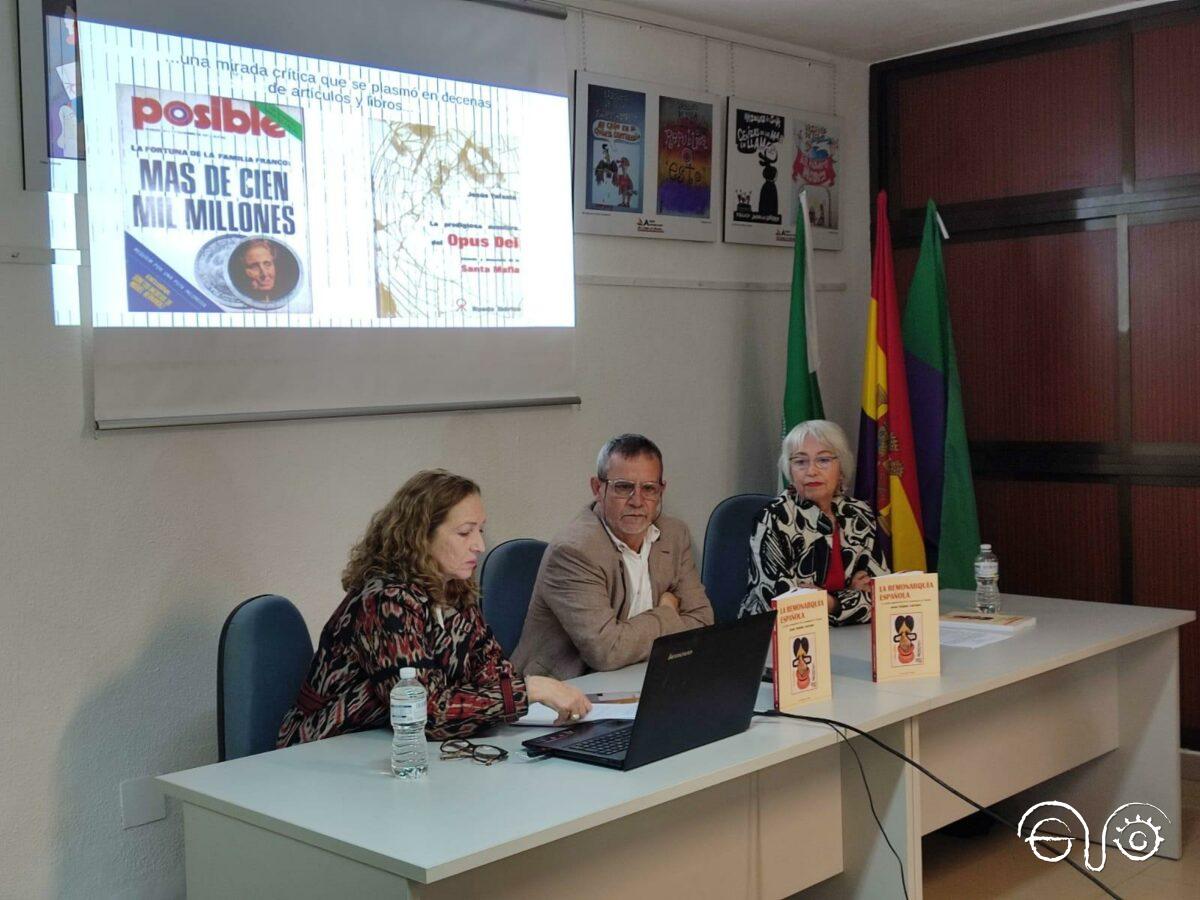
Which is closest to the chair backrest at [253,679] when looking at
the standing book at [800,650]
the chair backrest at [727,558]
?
the standing book at [800,650]

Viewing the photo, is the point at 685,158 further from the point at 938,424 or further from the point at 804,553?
the point at 804,553

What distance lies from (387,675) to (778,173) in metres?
2.88

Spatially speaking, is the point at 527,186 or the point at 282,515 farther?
the point at 527,186

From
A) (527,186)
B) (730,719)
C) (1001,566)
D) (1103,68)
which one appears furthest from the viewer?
(1001,566)

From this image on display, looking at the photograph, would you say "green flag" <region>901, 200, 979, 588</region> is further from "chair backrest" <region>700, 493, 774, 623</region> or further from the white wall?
the white wall

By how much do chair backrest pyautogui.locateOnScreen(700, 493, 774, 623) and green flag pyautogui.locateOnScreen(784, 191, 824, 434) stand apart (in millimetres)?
A: 563

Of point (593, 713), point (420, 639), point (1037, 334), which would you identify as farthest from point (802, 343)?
point (420, 639)

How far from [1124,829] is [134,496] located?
2786 millimetres

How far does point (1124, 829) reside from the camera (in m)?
3.67

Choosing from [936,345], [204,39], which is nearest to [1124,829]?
[936,345]

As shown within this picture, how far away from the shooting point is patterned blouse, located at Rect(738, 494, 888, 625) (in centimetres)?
346

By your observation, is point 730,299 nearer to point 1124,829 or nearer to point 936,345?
point 936,345

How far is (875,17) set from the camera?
444 cm

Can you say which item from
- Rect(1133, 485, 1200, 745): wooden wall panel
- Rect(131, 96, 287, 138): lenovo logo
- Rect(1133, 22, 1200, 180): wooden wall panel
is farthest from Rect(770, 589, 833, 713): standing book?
→ Rect(1133, 22, 1200, 180): wooden wall panel
